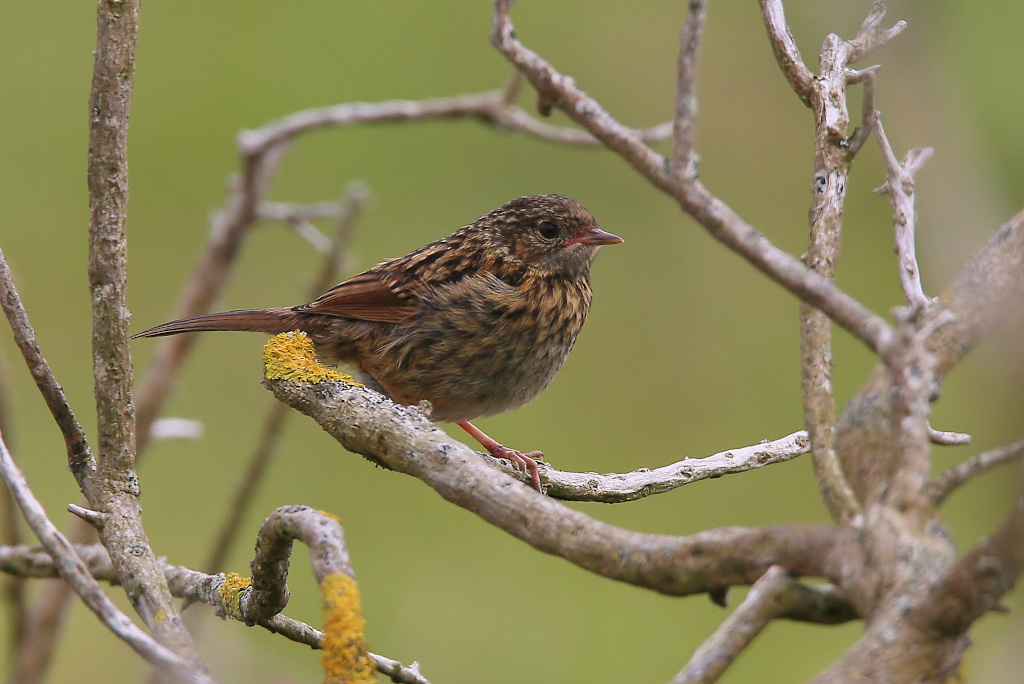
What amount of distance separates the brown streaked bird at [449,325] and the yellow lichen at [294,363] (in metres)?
1.13

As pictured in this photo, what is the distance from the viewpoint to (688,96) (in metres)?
1.50

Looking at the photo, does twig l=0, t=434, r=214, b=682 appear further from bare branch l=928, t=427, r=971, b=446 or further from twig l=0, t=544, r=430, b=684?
bare branch l=928, t=427, r=971, b=446

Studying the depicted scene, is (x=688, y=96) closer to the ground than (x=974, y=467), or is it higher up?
higher up

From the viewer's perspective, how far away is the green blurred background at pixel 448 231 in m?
5.76

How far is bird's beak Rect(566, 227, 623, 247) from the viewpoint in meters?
4.23

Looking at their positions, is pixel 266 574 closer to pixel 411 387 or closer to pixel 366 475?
pixel 411 387

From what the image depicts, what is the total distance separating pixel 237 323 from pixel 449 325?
28.0 inches

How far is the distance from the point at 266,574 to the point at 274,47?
655 centimetres

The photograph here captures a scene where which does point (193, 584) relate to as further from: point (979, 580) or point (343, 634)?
point (979, 580)

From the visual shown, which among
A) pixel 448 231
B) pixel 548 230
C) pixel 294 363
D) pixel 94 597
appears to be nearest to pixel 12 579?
pixel 294 363

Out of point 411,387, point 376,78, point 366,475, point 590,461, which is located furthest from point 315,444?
point 411,387

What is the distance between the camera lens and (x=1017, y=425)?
1663 mm

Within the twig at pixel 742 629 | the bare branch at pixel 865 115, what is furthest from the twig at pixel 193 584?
the bare branch at pixel 865 115

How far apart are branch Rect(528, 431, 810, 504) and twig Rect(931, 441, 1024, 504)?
115 centimetres
